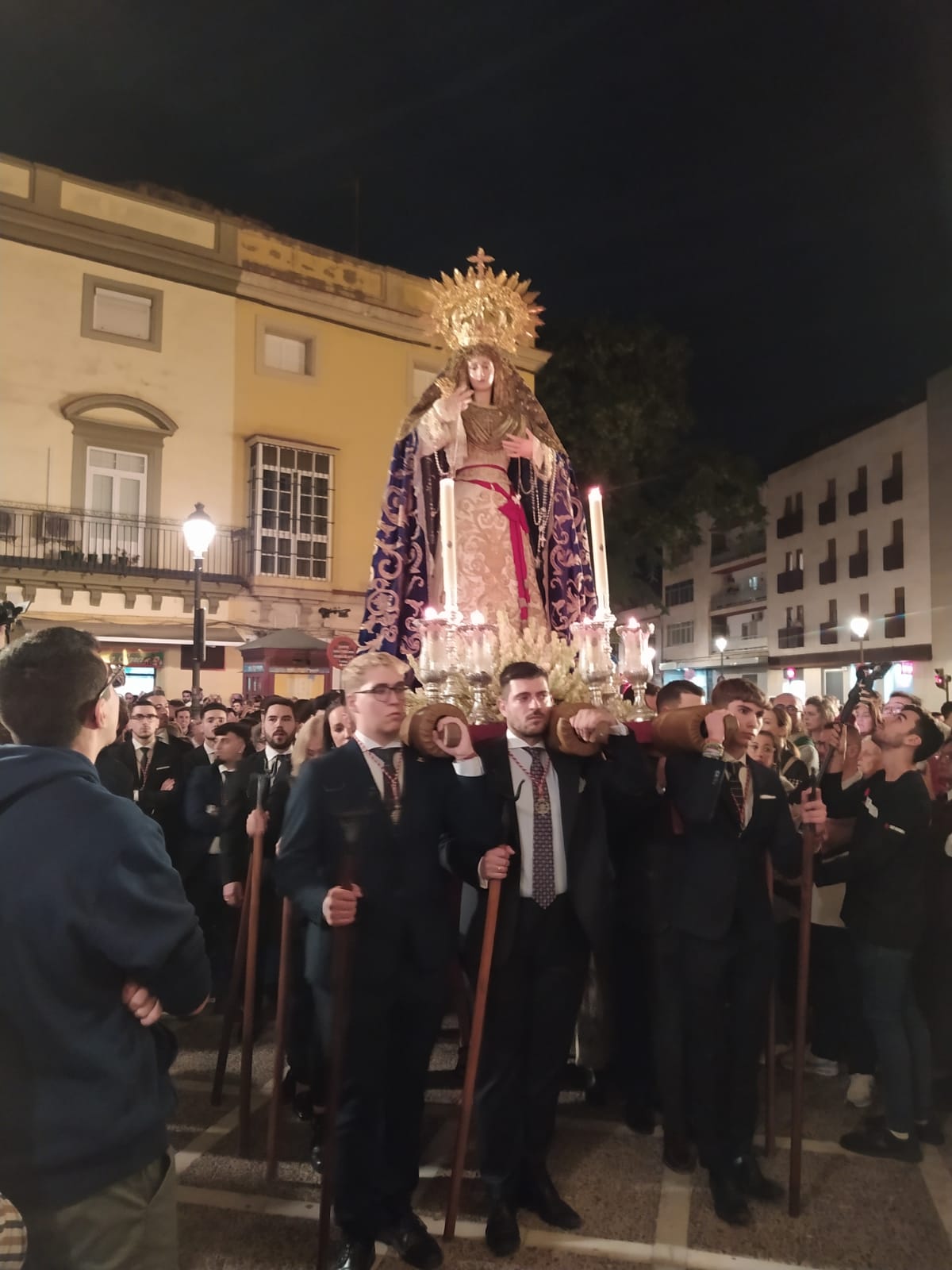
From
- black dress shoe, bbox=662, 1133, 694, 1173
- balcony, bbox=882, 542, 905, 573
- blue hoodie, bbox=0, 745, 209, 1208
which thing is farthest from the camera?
balcony, bbox=882, 542, 905, 573

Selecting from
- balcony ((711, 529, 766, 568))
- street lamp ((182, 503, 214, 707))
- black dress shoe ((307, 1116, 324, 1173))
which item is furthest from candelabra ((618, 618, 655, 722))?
balcony ((711, 529, 766, 568))

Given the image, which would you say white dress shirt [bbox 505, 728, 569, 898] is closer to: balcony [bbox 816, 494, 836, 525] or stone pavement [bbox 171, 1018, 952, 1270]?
stone pavement [bbox 171, 1018, 952, 1270]

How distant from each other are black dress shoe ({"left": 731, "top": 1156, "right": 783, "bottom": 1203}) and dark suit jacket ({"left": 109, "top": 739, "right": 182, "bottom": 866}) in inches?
154

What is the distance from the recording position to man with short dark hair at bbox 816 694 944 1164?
3656 mm

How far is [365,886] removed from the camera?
2986 millimetres

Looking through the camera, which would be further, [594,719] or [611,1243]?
[594,719]

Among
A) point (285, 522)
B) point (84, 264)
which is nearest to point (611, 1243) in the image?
point (285, 522)

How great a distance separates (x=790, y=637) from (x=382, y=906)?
3405 cm

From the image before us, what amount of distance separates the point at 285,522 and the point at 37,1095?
673 inches

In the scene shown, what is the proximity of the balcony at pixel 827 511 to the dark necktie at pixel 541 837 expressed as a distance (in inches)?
1255

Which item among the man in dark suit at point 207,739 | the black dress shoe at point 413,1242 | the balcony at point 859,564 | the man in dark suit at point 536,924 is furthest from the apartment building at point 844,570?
the black dress shoe at point 413,1242

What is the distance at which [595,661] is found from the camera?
4.17 meters

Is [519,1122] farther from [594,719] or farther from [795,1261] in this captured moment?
[594,719]

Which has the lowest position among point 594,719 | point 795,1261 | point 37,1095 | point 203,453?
point 795,1261
